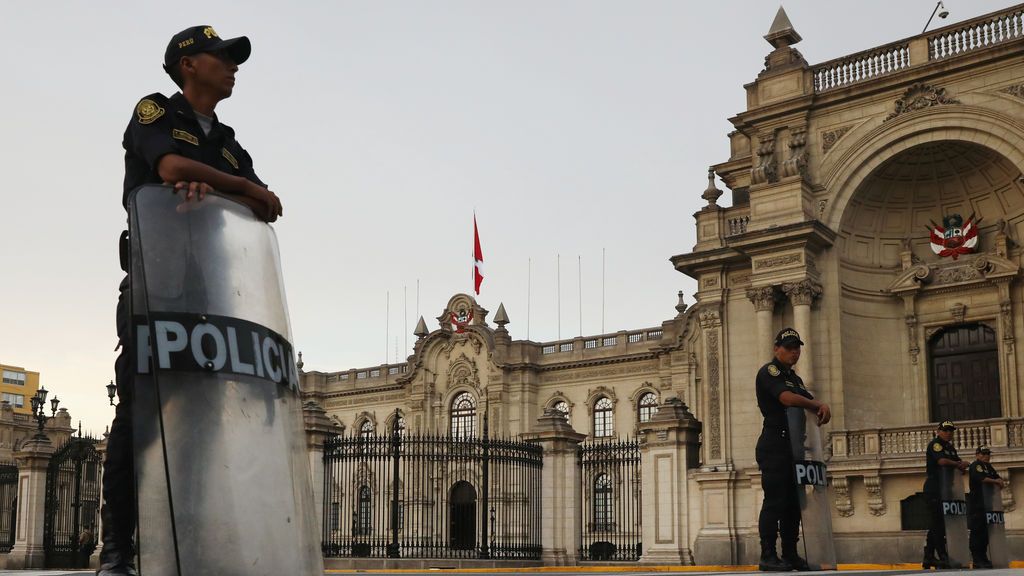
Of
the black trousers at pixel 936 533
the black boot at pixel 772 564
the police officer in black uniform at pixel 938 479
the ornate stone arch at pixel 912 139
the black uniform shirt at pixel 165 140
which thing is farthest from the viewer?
the ornate stone arch at pixel 912 139

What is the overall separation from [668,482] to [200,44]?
18423 millimetres

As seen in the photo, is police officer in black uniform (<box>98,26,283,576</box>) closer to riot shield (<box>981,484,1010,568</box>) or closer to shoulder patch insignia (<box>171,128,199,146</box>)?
shoulder patch insignia (<box>171,128,199,146</box>)

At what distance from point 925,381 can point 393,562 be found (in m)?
13.0

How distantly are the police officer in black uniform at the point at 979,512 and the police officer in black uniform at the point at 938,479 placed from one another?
0.58ft

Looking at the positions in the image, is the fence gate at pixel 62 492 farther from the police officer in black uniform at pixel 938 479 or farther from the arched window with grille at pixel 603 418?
the arched window with grille at pixel 603 418

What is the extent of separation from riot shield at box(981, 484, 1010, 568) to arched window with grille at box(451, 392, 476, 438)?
1426 inches

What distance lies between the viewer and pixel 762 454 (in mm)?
6965

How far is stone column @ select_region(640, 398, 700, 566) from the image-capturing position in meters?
20.6

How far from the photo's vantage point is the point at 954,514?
11023 millimetres

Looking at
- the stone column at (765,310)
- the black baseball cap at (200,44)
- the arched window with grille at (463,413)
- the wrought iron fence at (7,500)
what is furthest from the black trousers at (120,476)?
the arched window with grille at (463,413)

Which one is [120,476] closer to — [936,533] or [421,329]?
[936,533]

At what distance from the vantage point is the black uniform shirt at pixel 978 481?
1159cm

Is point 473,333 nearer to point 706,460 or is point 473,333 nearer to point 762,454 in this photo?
point 706,460

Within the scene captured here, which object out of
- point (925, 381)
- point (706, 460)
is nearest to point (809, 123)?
point (925, 381)
